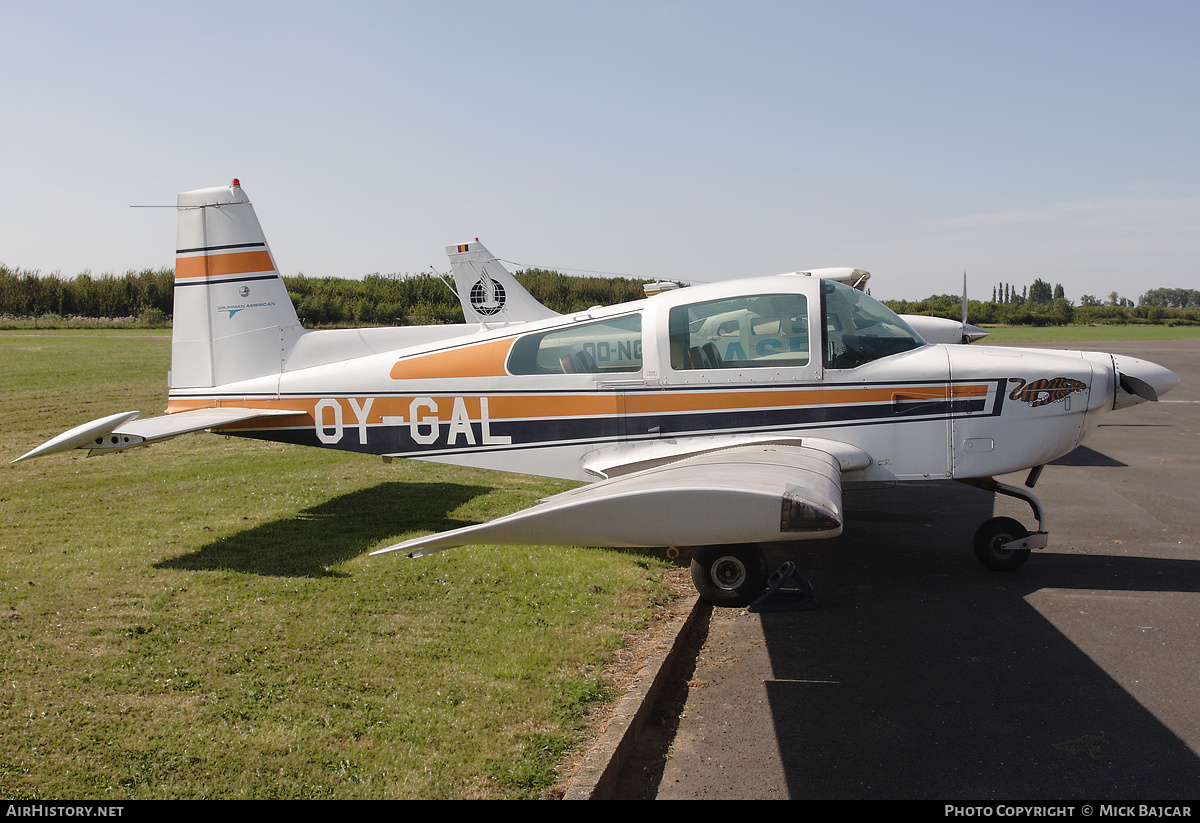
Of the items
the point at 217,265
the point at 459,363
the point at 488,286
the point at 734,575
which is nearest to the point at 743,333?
the point at 734,575

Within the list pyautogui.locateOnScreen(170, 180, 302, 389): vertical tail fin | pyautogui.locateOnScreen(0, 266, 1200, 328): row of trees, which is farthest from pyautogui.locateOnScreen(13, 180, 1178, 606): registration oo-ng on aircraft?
pyautogui.locateOnScreen(0, 266, 1200, 328): row of trees

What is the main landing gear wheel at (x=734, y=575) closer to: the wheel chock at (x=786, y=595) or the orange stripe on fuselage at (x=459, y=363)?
the wheel chock at (x=786, y=595)

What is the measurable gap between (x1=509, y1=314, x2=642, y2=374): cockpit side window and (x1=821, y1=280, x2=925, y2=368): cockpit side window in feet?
4.96

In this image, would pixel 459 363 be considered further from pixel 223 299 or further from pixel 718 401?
pixel 223 299

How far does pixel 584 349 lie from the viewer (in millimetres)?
6406

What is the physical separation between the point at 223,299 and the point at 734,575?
5.83 metres

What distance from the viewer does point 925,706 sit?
4086 mm

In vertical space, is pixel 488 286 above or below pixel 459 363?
above

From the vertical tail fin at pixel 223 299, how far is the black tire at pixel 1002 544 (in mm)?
6706

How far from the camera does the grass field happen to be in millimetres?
3283

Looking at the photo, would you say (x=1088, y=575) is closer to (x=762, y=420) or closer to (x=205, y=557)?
(x=762, y=420)

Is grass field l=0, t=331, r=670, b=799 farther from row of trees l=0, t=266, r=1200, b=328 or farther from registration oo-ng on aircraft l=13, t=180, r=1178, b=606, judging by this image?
row of trees l=0, t=266, r=1200, b=328

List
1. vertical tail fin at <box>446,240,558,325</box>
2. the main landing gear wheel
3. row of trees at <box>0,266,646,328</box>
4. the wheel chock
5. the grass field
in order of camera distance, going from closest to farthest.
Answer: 1. the grass field
2. the main landing gear wheel
3. the wheel chock
4. vertical tail fin at <box>446,240,558,325</box>
5. row of trees at <box>0,266,646,328</box>

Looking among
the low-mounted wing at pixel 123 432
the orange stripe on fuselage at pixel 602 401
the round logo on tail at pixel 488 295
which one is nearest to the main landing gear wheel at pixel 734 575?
the orange stripe on fuselage at pixel 602 401
